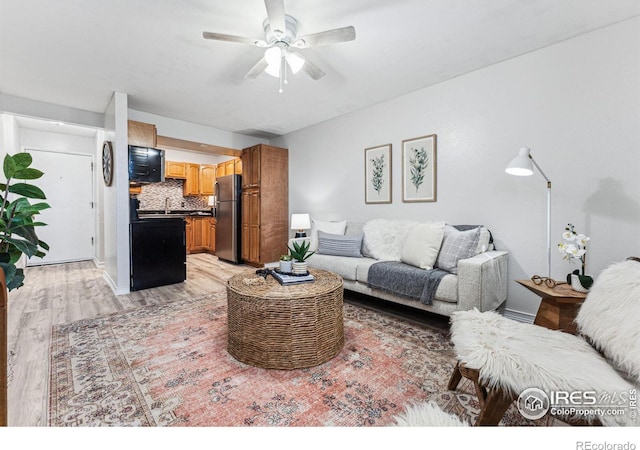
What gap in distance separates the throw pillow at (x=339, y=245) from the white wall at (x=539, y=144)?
65cm

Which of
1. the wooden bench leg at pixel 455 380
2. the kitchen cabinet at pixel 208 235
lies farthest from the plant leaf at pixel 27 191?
the kitchen cabinet at pixel 208 235

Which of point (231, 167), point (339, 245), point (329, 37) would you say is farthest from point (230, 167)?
point (329, 37)

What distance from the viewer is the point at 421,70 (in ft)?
9.43

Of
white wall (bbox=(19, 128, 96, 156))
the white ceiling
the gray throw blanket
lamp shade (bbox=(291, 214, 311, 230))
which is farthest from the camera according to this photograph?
white wall (bbox=(19, 128, 96, 156))

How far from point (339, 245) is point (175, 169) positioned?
498 centimetres

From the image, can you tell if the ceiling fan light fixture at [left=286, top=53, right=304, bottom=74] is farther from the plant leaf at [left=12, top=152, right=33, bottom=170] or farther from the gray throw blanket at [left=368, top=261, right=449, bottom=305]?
the gray throw blanket at [left=368, top=261, right=449, bottom=305]

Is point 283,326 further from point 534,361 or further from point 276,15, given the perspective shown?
point 276,15

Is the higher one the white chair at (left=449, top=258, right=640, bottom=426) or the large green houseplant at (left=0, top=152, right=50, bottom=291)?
the large green houseplant at (left=0, top=152, right=50, bottom=291)

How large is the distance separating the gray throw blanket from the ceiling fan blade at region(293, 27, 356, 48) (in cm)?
193

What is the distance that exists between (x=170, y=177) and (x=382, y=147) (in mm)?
5149

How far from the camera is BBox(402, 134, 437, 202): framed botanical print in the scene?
127 inches

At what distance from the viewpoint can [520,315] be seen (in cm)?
263

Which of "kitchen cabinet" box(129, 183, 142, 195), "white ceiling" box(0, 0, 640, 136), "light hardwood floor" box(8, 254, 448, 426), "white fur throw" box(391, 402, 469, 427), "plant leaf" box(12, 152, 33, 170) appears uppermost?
"white ceiling" box(0, 0, 640, 136)

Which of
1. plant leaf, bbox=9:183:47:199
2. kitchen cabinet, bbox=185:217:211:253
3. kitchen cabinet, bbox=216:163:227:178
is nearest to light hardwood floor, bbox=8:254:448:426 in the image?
plant leaf, bbox=9:183:47:199
